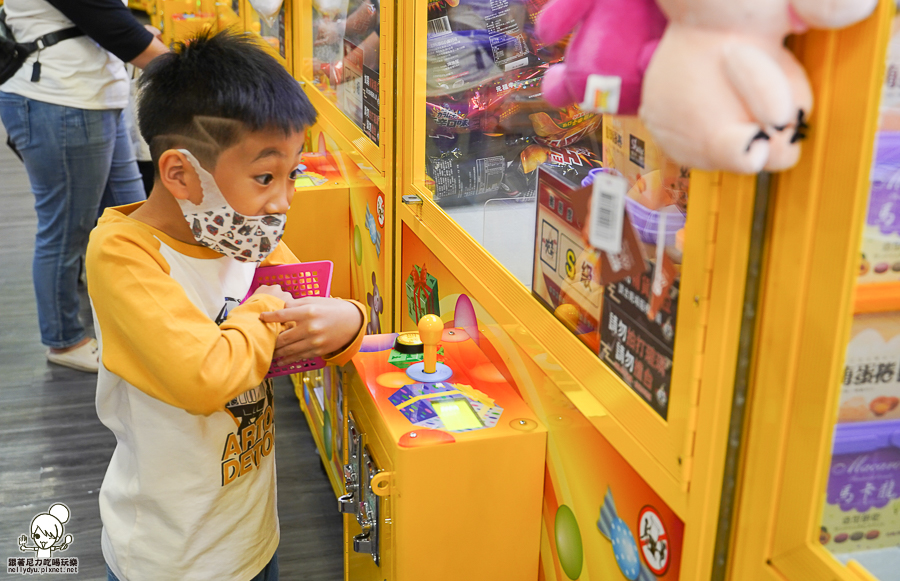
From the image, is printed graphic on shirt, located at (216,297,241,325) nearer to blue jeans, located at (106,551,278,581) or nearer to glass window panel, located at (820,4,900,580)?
blue jeans, located at (106,551,278,581)

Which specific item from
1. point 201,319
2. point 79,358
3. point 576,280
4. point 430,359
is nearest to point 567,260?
point 576,280

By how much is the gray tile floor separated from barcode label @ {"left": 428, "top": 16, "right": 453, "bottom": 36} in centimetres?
138

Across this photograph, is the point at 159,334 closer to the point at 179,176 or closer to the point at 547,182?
the point at 179,176

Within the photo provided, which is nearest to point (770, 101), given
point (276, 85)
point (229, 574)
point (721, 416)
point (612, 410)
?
point (721, 416)

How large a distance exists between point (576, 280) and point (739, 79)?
592 millimetres

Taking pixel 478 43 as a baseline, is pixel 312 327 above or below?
below

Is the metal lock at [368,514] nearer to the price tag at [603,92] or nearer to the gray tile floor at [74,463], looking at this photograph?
the gray tile floor at [74,463]

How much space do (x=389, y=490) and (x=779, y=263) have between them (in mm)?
784

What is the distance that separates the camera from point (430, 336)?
1489 mm

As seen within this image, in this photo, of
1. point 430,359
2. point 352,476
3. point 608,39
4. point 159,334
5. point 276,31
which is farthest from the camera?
point 276,31

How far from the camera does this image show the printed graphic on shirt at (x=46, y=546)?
216cm

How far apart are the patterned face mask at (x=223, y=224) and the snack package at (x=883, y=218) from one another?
0.90m

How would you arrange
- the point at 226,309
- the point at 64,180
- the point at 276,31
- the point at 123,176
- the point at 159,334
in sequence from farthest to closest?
1. the point at 276,31
2. the point at 123,176
3. the point at 64,180
4. the point at 226,309
5. the point at 159,334

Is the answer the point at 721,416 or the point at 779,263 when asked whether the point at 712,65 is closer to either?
the point at 779,263
